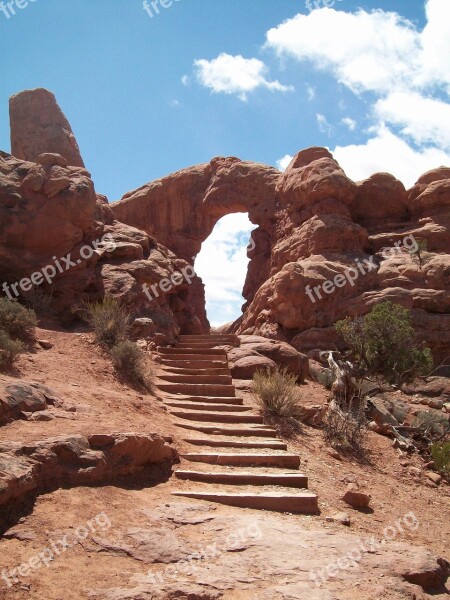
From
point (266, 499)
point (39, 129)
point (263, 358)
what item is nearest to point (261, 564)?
point (266, 499)

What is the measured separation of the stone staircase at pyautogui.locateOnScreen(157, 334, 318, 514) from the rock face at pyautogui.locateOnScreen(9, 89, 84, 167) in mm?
13252

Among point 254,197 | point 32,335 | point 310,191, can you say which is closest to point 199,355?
point 32,335

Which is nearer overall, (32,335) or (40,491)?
(40,491)

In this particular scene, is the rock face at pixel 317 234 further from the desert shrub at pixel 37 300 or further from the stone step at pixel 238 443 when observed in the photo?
the stone step at pixel 238 443

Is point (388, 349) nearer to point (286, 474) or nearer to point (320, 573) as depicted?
point (286, 474)

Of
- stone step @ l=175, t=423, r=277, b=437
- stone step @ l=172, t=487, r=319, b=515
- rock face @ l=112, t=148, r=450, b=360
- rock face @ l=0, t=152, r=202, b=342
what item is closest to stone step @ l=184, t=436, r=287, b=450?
stone step @ l=175, t=423, r=277, b=437

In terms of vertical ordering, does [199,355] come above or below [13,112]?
below

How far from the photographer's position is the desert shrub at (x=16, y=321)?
10.5 metres

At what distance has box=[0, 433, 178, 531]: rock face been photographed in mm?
4934

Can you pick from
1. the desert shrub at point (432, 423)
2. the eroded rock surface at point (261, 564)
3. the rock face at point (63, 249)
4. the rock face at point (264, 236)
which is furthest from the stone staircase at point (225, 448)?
the desert shrub at point (432, 423)

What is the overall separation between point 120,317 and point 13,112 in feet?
47.9

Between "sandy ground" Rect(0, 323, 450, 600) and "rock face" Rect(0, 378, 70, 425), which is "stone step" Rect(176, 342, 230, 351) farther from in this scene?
"rock face" Rect(0, 378, 70, 425)

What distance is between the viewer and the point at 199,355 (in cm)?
1294

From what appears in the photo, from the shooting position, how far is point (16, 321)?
1055 centimetres
